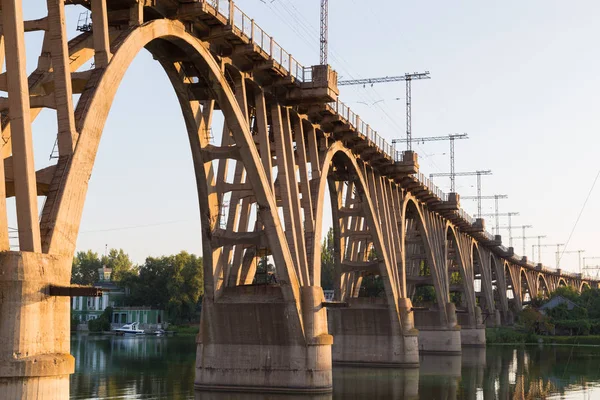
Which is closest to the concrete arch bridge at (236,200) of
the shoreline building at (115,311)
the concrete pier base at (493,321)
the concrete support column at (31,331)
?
the concrete support column at (31,331)

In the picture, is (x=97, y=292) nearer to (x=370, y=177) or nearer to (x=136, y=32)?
(x=136, y=32)

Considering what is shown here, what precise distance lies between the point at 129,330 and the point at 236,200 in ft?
316

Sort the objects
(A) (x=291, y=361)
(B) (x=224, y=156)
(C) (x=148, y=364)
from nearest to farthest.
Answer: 1. (B) (x=224, y=156)
2. (A) (x=291, y=361)
3. (C) (x=148, y=364)

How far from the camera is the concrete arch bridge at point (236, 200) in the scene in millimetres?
19906

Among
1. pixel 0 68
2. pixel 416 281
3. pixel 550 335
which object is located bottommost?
pixel 550 335

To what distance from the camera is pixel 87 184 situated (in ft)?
72.9

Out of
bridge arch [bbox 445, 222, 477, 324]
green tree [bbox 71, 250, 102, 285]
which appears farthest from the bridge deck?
green tree [bbox 71, 250, 102, 285]

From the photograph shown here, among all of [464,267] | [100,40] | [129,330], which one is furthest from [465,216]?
[100,40]

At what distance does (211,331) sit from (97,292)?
71.7 ft

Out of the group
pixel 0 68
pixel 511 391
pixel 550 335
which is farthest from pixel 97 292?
pixel 550 335

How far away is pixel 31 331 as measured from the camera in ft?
64.4

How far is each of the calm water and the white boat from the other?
48988mm

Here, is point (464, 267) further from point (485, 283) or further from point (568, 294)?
point (568, 294)

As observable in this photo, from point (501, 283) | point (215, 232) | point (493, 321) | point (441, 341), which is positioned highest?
point (215, 232)
